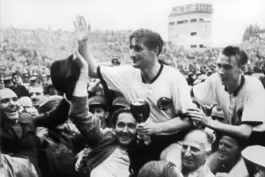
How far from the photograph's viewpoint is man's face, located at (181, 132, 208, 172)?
108 inches

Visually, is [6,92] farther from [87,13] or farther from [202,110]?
[202,110]

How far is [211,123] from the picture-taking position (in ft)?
9.06

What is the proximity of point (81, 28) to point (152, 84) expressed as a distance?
0.68 metres

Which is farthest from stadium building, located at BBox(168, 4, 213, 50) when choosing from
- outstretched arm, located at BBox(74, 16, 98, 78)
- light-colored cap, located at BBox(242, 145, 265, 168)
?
light-colored cap, located at BBox(242, 145, 265, 168)

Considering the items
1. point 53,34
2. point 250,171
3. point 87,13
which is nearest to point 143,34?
point 87,13

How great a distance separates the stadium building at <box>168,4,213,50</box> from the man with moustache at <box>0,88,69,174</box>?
1037mm

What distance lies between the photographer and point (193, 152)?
2.74 meters

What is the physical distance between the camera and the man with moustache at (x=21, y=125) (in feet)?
9.23

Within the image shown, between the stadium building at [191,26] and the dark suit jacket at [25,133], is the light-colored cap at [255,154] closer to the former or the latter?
Result: the stadium building at [191,26]

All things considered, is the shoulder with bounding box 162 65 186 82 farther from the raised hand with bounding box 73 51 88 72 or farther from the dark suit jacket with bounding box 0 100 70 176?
the dark suit jacket with bounding box 0 100 70 176

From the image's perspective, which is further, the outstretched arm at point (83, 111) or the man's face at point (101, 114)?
the man's face at point (101, 114)

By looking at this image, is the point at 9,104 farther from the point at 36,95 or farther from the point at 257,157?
the point at 257,157

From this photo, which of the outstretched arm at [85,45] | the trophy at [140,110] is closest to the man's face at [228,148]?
the trophy at [140,110]

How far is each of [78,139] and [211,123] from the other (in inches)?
40.3
